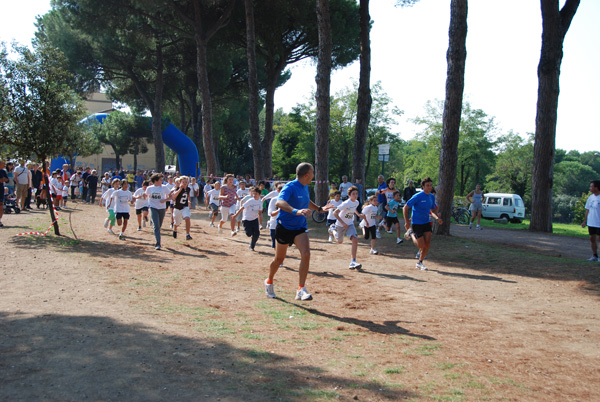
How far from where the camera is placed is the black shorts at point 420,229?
10297 mm

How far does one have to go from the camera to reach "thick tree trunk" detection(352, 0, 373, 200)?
63.3ft

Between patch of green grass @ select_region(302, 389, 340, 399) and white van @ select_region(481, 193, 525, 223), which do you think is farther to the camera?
white van @ select_region(481, 193, 525, 223)

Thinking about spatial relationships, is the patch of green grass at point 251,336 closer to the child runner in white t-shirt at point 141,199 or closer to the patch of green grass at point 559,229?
the child runner in white t-shirt at point 141,199

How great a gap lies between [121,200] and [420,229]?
8.20 metres

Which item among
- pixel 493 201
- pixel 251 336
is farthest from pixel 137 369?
pixel 493 201

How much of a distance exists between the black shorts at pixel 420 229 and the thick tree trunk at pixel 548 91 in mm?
9603

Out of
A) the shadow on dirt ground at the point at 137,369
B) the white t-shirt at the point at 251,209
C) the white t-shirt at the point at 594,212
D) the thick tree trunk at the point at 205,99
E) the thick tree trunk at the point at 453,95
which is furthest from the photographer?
the thick tree trunk at the point at 205,99

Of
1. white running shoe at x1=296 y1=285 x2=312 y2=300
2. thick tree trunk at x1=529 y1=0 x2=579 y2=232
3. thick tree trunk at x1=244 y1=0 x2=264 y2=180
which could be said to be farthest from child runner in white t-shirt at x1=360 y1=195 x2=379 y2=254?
thick tree trunk at x1=244 y1=0 x2=264 y2=180

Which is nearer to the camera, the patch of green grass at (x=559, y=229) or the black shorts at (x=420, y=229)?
the black shorts at (x=420, y=229)

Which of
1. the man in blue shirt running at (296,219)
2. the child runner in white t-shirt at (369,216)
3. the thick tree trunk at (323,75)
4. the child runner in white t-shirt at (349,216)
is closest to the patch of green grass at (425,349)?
the man in blue shirt running at (296,219)

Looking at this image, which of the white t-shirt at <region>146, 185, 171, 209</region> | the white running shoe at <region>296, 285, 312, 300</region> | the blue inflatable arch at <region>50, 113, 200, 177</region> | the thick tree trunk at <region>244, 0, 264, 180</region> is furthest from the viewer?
the blue inflatable arch at <region>50, 113, 200, 177</region>

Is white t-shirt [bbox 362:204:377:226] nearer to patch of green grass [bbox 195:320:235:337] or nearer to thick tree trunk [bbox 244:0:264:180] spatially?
patch of green grass [bbox 195:320:235:337]

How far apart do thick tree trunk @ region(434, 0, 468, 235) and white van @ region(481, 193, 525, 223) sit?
55.3 ft

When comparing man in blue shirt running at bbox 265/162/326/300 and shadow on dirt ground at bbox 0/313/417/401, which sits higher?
man in blue shirt running at bbox 265/162/326/300
